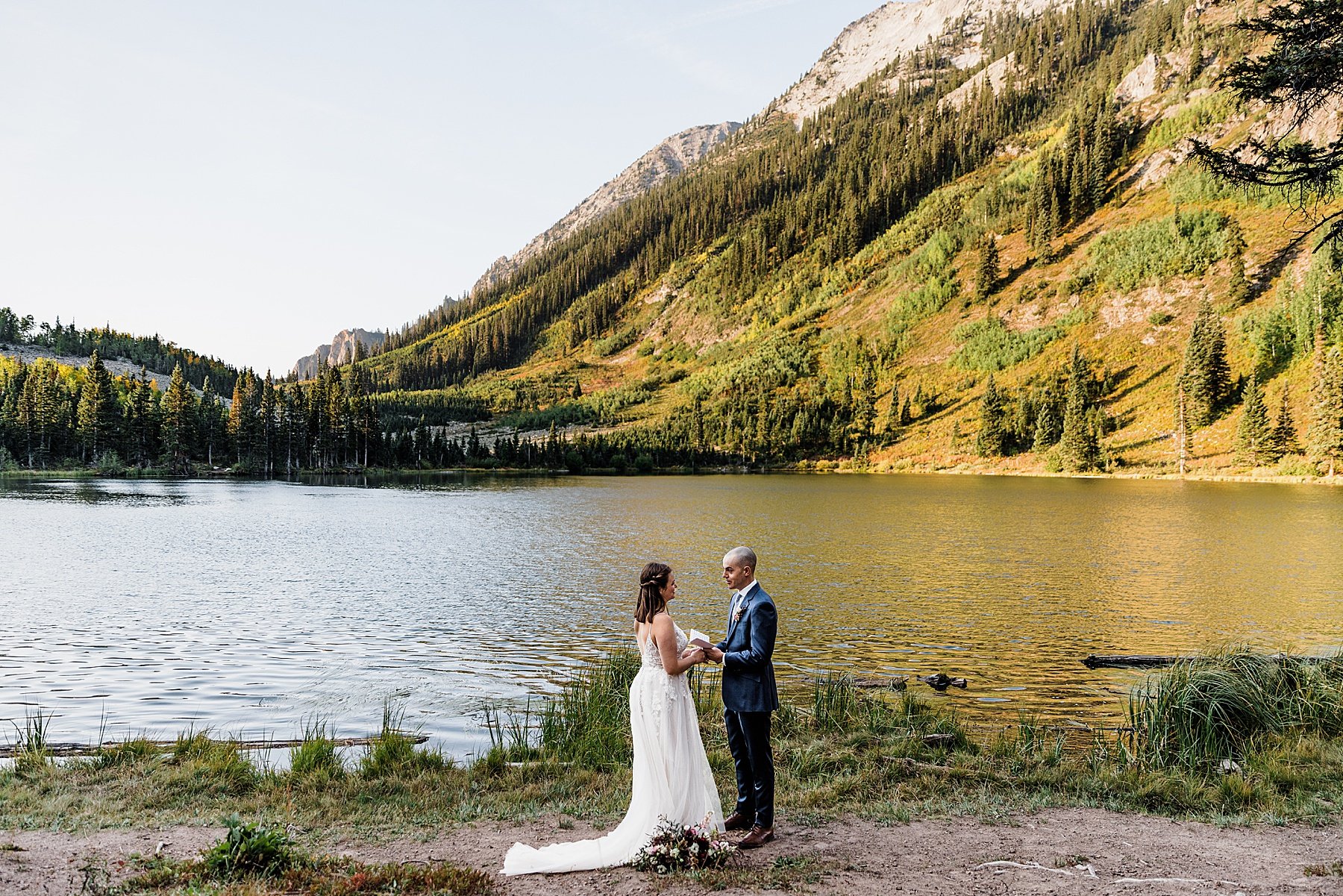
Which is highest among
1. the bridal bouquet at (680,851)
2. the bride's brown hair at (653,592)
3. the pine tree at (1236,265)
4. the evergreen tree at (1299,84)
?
the pine tree at (1236,265)

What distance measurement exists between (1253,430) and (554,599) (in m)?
83.4

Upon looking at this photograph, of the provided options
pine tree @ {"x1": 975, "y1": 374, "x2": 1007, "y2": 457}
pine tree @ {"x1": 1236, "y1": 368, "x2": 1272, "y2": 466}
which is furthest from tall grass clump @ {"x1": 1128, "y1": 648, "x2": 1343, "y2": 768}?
pine tree @ {"x1": 975, "y1": 374, "x2": 1007, "y2": 457}

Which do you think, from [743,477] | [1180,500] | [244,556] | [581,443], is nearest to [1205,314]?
[1180,500]

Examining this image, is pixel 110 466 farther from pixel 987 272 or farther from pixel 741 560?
pixel 987 272

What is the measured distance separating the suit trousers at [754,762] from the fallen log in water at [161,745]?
6.20 meters

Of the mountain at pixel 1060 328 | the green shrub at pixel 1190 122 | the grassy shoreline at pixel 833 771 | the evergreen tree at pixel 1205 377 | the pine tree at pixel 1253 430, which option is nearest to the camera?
the grassy shoreline at pixel 833 771

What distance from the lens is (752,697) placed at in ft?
27.0

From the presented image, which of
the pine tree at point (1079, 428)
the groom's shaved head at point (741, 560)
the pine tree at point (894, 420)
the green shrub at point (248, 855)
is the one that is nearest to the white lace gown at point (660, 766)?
the groom's shaved head at point (741, 560)

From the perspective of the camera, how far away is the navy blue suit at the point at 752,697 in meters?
8.02

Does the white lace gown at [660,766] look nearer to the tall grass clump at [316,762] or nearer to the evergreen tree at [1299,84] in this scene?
the tall grass clump at [316,762]

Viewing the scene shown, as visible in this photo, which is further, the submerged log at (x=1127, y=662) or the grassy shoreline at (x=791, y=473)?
the grassy shoreline at (x=791, y=473)

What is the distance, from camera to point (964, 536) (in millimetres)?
45625

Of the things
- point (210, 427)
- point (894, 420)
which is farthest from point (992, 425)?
point (210, 427)

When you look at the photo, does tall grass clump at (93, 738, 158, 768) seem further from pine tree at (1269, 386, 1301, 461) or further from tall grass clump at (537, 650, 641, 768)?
pine tree at (1269, 386, 1301, 461)
